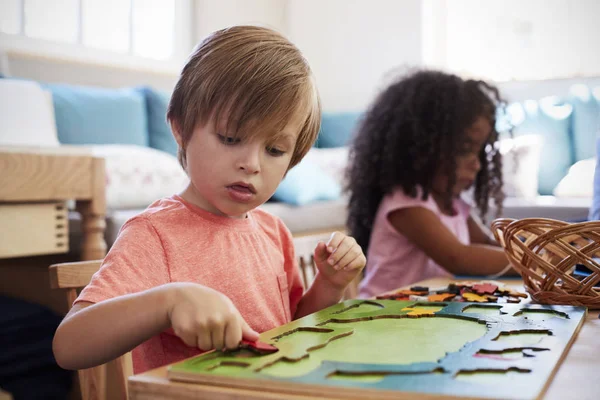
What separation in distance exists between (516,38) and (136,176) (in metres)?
2.73

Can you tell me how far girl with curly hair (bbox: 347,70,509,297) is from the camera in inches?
64.2

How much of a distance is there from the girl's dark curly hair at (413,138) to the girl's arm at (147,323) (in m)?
1.09

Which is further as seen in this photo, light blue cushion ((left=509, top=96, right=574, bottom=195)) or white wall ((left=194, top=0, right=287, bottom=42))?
white wall ((left=194, top=0, right=287, bottom=42))

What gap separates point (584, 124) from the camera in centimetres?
391

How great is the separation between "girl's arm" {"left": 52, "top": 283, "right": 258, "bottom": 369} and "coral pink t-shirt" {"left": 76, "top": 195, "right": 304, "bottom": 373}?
0.17 feet

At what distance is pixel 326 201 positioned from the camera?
3359 mm

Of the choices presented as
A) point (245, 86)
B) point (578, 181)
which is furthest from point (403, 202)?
point (578, 181)

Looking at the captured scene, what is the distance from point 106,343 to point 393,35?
415 centimetres

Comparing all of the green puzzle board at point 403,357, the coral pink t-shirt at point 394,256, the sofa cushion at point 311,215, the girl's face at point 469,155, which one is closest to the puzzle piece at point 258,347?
the green puzzle board at point 403,357

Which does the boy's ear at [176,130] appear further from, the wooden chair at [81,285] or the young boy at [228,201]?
the wooden chair at [81,285]

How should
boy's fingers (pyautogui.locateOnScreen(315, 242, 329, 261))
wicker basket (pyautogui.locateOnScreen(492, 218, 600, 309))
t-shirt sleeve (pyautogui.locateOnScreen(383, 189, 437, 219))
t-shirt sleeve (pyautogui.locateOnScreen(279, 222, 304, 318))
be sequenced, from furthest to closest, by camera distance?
t-shirt sleeve (pyautogui.locateOnScreen(383, 189, 437, 219))
t-shirt sleeve (pyautogui.locateOnScreen(279, 222, 304, 318))
boy's fingers (pyautogui.locateOnScreen(315, 242, 329, 261))
wicker basket (pyautogui.locateOnScreen(492, 218, 600, 309))

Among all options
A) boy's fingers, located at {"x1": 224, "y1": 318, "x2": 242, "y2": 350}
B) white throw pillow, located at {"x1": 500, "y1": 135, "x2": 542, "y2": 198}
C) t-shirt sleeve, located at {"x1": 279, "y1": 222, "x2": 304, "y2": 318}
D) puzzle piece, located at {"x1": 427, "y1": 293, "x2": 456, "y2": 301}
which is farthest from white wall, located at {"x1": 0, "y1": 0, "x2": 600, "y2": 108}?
boy's fingers, located at {"x1": 224, "y1": 318, "x2": 242, "y2": 350}

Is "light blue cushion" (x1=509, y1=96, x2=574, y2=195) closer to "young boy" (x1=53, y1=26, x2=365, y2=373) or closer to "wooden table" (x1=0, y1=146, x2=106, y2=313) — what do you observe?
"wooden table" (x1=0, y1=146, x2=106, y2=313)

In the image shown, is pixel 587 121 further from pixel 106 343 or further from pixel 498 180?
pixel 106 343
